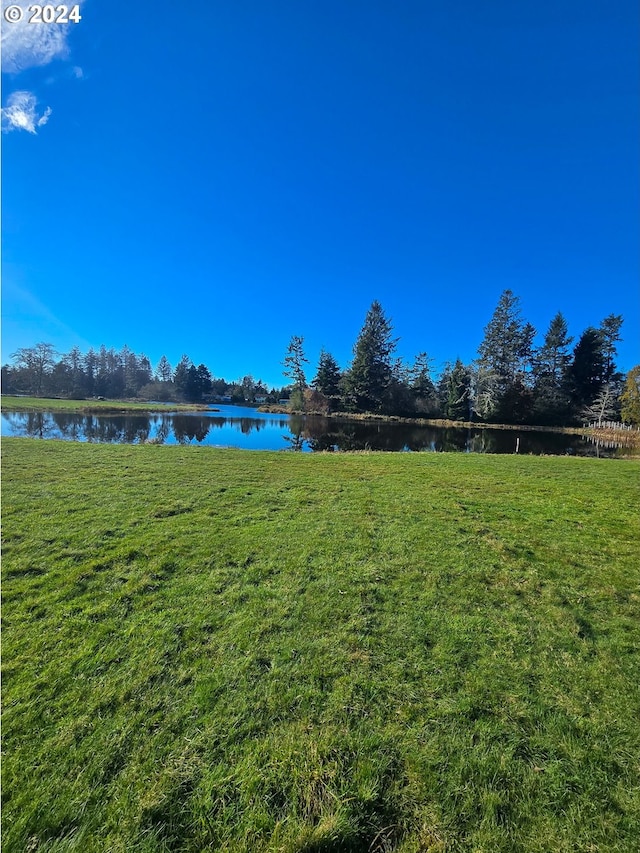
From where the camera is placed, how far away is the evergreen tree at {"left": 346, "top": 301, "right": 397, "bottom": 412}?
1977 inches

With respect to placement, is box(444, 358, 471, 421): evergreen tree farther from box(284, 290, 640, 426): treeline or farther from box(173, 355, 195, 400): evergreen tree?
box(173, 355, 195, 400): evergreen tree

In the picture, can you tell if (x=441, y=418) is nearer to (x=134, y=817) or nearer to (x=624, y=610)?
(x=624, y=610)

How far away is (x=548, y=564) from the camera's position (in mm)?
4477

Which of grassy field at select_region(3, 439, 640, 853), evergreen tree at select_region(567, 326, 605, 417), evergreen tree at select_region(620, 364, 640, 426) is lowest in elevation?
grassy field at select_region(3, 439, 640, 853)

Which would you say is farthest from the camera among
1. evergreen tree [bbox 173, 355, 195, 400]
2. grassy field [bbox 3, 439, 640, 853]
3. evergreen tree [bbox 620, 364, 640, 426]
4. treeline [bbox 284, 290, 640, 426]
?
evergreen tree [bbox 173, 355, 195, 400]

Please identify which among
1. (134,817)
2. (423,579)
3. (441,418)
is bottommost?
(134,817)

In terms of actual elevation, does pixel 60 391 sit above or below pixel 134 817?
above

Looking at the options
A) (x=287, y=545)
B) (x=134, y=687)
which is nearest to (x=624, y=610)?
(x=287, y=545)

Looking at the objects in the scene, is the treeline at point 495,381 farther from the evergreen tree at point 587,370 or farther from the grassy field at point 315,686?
the grassy field at point 315,686

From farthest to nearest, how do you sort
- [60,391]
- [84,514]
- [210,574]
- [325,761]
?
[60,391] → [84,514] → [210,574] → [325,761]

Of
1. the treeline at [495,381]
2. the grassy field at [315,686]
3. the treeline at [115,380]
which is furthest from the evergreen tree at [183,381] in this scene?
the grassy field at [315,686]

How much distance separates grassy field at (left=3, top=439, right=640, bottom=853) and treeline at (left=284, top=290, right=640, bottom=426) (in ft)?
147

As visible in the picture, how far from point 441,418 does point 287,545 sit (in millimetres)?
46918

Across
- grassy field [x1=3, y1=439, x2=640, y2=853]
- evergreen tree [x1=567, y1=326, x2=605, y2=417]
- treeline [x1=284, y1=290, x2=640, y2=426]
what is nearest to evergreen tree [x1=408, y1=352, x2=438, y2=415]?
treeline [x1=284, y1=290, x2=640, y2=426]
